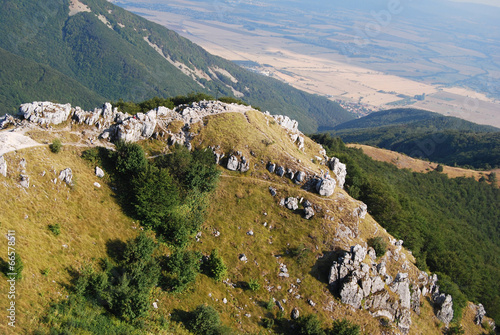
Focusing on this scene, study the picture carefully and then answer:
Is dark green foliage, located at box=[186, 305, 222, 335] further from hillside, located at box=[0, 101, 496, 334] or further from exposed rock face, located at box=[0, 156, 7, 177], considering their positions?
exposed rock face, located at box=[0, 156, 7, 177]

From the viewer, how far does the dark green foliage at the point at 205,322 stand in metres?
45.4

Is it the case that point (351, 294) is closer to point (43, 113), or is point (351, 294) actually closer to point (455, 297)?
point (455, 297)

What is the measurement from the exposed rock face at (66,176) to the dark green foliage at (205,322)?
112ft

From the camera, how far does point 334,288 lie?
57250 millimetres

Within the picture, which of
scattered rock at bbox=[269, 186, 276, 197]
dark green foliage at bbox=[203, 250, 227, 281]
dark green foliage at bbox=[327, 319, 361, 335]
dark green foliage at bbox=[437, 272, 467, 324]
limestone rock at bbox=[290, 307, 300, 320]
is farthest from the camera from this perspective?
scattered rock at bbox=[269, 186, 276, 197]

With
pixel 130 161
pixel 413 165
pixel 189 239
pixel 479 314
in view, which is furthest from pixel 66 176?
pixel 413 165

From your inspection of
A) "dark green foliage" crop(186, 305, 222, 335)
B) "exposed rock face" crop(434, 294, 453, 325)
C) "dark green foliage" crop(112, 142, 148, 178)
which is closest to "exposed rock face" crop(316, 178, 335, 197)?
"exposed rock face" crop(434, 294, 453, 325)

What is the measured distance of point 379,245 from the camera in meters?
64.0

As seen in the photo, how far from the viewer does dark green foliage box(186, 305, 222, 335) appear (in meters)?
45.4

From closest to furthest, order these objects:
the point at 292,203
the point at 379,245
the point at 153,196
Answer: the point at 153,196 < the point at 379,245 < the point at 292,203

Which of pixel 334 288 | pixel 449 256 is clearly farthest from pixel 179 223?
pixel 449 256

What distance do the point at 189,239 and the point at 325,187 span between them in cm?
3351

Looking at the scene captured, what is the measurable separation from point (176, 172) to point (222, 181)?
1122cm

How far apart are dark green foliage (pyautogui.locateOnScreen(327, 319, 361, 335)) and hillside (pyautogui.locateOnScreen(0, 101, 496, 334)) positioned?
0.29 meters
